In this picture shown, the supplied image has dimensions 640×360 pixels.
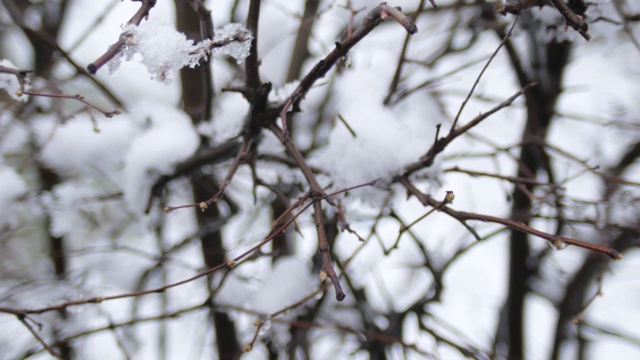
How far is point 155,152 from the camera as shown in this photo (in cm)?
160

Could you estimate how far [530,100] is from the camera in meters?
2.09

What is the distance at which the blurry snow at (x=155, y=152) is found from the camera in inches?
62.9

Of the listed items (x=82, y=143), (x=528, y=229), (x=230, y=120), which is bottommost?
(x=528, y=229)

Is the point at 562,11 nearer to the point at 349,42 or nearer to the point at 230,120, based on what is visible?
the point at 349,42

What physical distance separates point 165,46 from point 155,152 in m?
0.79

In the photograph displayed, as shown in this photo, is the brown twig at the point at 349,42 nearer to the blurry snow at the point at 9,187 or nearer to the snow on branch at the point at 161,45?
the snow on branch at the point at 161,45

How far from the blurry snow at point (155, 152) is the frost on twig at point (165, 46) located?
2.41ft

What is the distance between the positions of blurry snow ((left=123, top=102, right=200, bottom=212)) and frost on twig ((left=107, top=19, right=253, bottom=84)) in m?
0.74

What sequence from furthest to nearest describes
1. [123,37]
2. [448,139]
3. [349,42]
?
[448,139], [349,42], [123,37]

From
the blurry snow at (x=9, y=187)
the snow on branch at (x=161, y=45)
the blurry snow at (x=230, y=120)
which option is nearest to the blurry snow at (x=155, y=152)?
the blurry snow at (x=230, y=120)

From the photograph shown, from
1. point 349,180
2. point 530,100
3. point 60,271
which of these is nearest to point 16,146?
point 60,271

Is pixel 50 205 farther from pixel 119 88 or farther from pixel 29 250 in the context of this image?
pixel 119 88

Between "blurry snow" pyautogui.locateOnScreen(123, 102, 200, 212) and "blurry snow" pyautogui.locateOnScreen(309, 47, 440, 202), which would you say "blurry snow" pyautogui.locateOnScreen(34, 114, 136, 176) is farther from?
"blurry snow" pyautogui.locateOnScreen(309, 47, 440, 202)

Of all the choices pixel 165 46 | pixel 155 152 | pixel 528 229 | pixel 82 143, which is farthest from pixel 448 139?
pixel 82 143
